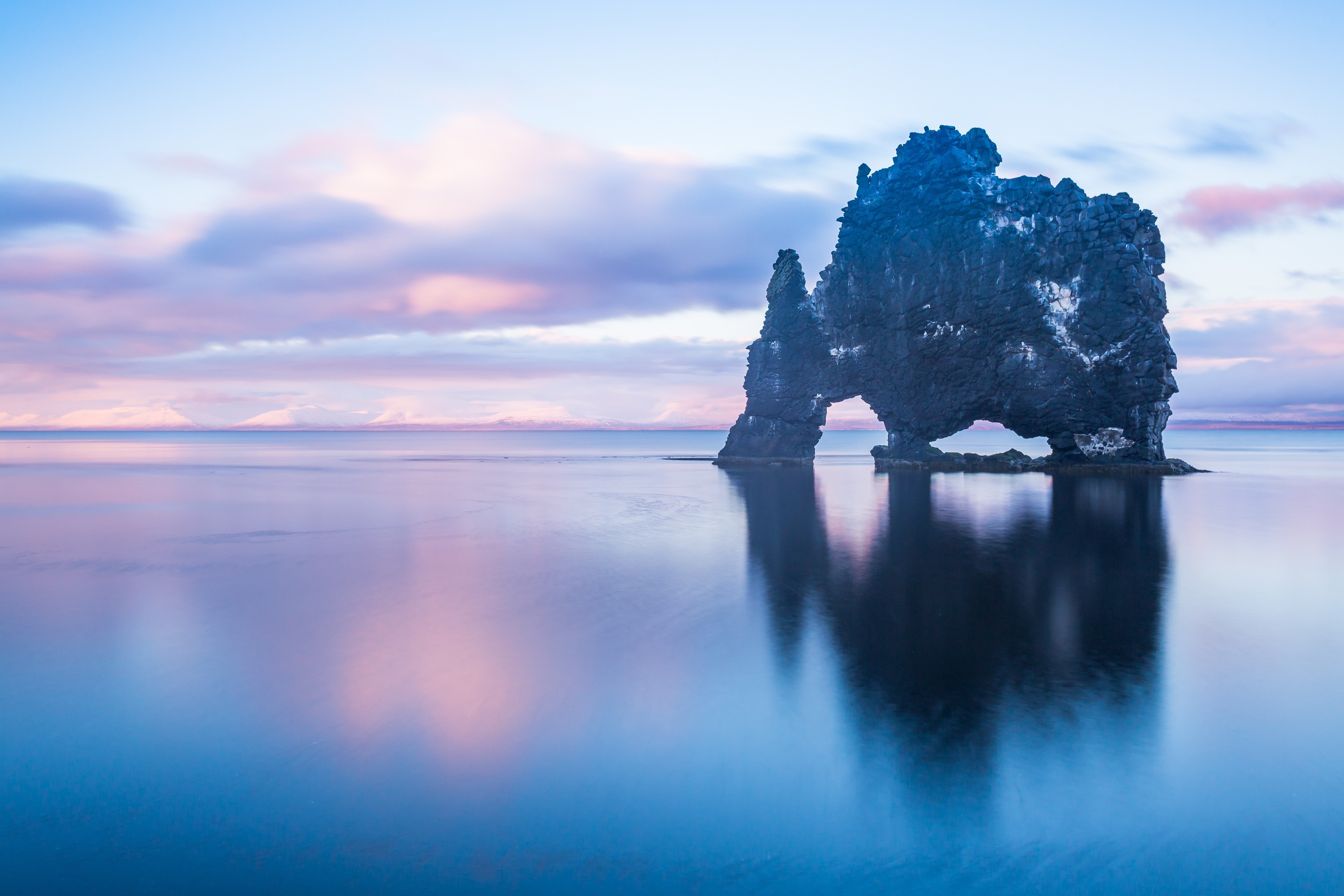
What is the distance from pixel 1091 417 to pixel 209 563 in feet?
197

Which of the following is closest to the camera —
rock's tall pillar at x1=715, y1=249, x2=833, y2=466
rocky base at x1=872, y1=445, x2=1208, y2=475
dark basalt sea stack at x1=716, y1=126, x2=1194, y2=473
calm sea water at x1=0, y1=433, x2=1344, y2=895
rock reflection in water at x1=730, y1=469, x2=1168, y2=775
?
calm sea water at x1=0, y1=433, x2=1344, y2=895

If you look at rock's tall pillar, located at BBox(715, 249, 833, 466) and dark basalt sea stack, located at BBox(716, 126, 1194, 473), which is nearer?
dark basalt sea stack, located at BBox(716, 126, 1194, 473)

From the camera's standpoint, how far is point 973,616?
15.6 metres

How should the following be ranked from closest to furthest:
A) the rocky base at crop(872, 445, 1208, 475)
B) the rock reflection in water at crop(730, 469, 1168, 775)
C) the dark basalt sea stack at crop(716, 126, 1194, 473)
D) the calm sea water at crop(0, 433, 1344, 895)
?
the calm sea water at crop(0, 433, 1344, 895)
the rock reflection in water at crop(730, 469, 1168, 775)
the dark basalt sea stack at crop(716, 126, 1194, 473)
the rocky base at crop(872, 445, 1208, 475)

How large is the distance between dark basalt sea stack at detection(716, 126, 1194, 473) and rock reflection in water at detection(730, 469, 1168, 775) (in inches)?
1127

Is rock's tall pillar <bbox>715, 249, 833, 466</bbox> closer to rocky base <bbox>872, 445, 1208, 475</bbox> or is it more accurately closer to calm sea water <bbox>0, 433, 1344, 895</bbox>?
rocky base <bbox>872, 445, 1208, 475</bbox>

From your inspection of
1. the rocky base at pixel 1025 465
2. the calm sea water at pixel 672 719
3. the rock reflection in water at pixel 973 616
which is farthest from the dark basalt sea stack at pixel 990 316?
the calm sea water at pixel 672 719

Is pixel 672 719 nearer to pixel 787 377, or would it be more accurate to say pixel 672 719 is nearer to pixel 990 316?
pixel 990 316

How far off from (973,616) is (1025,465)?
55174mm

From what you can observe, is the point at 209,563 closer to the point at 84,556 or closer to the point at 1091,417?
the point at 84,556

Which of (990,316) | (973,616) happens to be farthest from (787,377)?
(973,616)

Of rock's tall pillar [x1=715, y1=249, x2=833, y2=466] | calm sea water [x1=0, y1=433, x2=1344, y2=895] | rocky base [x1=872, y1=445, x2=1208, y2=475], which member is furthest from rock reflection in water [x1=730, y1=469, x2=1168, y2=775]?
rock's tall pillar [x1=715, y1=249, x2=833, y2=466]

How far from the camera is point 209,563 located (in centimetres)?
2209

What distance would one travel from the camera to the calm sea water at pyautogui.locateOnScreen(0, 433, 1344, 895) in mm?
6703
